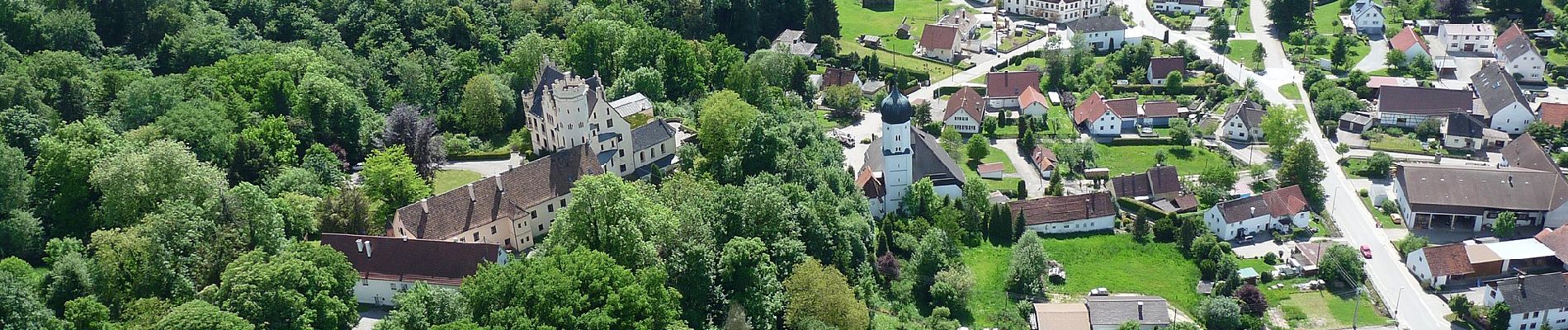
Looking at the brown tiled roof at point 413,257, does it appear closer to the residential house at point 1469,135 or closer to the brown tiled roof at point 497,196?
the brown tiled roof at point 497,196

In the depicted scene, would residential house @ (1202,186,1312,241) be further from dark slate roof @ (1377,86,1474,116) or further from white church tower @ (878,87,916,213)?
dark slate roof @ (1377,86,1474,116)

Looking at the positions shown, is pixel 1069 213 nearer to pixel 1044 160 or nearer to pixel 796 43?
pixel 1044 160

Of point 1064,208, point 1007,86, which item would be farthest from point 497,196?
point 1007,86


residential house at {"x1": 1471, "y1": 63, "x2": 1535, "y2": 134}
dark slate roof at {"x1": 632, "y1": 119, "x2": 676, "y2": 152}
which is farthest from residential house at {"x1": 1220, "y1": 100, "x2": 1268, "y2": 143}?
dark slate roof at {"x1": 632, "y1": 119, "x2": 676, "y2": 152}

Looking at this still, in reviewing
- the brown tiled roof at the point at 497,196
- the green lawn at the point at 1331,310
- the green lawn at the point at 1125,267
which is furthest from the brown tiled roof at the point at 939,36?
the brown tiled roof at the point at 497,196

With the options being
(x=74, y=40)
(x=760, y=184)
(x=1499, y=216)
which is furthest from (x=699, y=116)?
(x=1499, y=216)

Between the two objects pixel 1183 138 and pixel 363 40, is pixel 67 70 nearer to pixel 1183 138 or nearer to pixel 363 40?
pixel 363 40
